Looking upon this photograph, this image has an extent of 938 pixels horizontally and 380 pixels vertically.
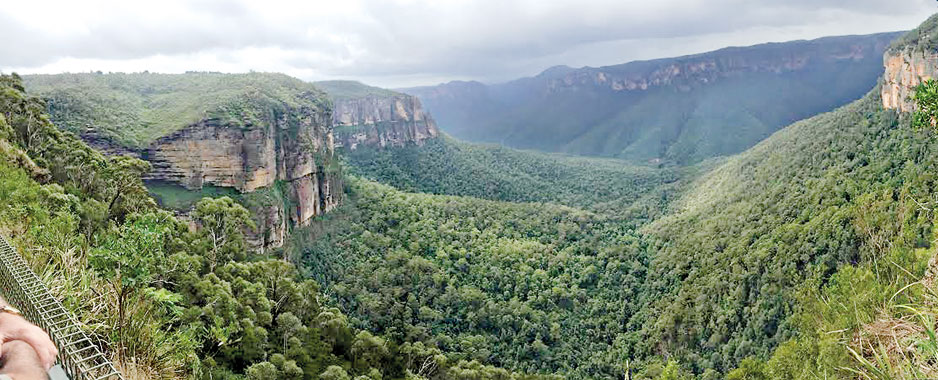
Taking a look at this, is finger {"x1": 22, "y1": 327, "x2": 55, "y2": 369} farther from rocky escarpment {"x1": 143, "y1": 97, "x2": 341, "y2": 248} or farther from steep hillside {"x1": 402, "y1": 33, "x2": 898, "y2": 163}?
steep hillside {"x1": 402, "y1": 33, "x2": 898, "y2": 163}

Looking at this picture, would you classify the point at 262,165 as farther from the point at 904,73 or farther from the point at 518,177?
the point at 518,177

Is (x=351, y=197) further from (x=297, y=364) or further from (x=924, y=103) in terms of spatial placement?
(x=924, y=103)

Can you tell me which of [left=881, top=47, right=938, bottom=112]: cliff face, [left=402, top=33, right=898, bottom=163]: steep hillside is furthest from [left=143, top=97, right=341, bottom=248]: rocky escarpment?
[left=402, top=33, right=898, bottom=163]: steep hillside

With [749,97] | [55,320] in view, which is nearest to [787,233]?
[55,320]

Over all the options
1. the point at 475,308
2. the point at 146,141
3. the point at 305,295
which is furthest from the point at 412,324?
the point at 146,141

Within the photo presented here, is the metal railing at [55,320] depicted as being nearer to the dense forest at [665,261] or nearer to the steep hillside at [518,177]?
the dense forest at [665,261]

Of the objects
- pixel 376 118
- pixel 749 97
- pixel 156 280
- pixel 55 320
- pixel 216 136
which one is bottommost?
pixel 156 280
